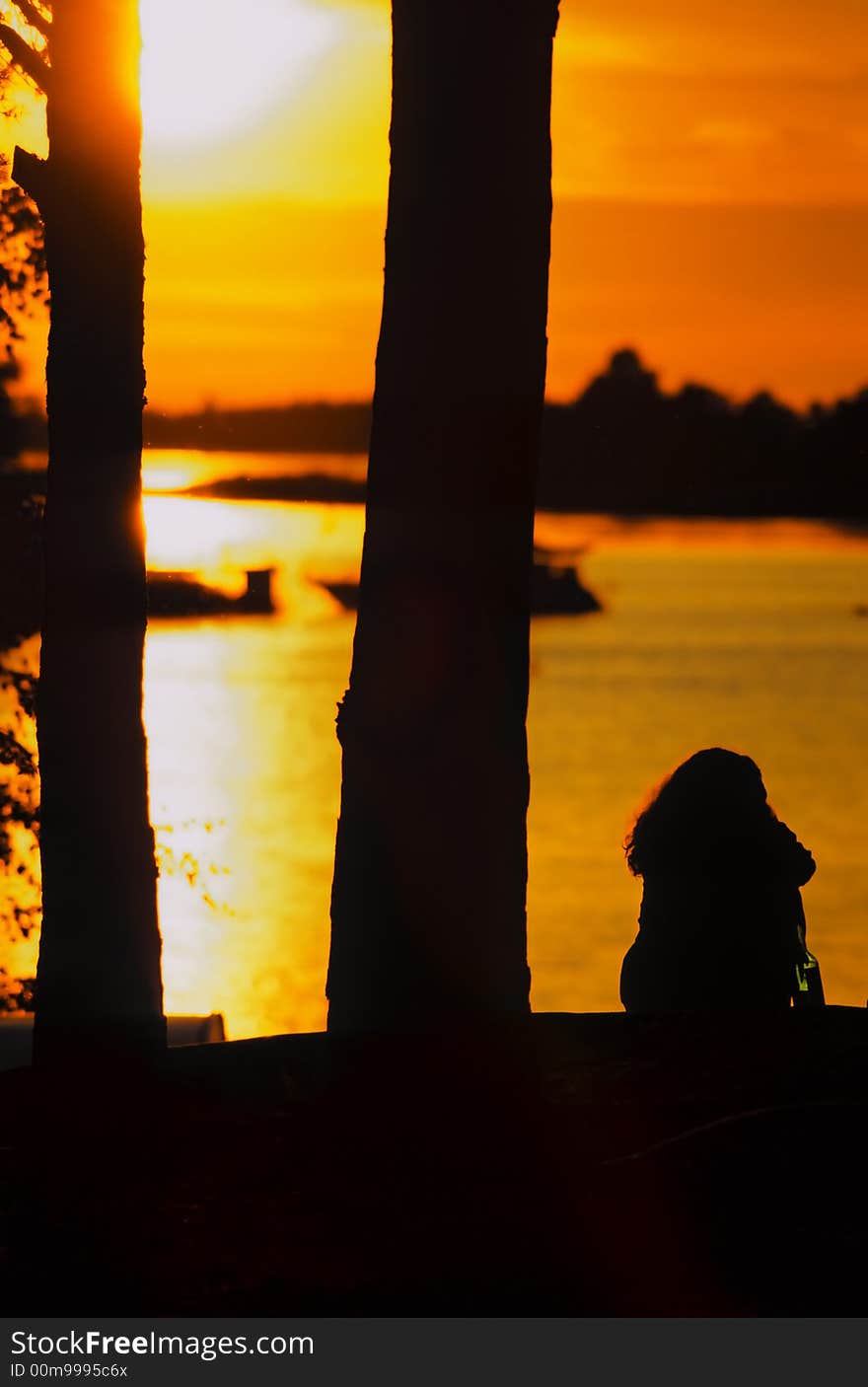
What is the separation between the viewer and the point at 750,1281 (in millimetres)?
5309

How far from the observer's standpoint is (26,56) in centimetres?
906

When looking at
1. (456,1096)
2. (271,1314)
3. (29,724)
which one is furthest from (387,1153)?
(29,724)

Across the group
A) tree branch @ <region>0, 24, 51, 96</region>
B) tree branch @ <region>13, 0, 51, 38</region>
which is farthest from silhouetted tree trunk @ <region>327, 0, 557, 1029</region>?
tree branch @ <region>13, 0, 51, 38</region>

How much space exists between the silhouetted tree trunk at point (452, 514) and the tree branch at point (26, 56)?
2511 millimetres

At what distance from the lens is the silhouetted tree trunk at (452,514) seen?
7020mm

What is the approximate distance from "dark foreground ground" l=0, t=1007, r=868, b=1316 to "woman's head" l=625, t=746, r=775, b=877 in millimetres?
915

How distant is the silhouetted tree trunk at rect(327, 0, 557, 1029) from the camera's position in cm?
702

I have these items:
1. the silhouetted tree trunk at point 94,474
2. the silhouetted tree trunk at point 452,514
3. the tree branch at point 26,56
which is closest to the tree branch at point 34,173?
the silhouetted tree trunk at point 94,474

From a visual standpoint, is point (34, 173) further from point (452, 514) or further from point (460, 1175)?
point (460, 1175)

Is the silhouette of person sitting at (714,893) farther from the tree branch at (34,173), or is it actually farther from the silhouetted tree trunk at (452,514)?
the tree branch at (34,173)

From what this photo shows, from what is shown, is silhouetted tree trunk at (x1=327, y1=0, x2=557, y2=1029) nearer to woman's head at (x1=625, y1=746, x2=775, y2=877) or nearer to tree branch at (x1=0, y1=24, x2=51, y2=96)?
woman's head at (x1=625, y1=746, x2=775, y2=877)

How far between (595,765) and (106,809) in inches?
4267

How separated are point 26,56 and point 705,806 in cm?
499
